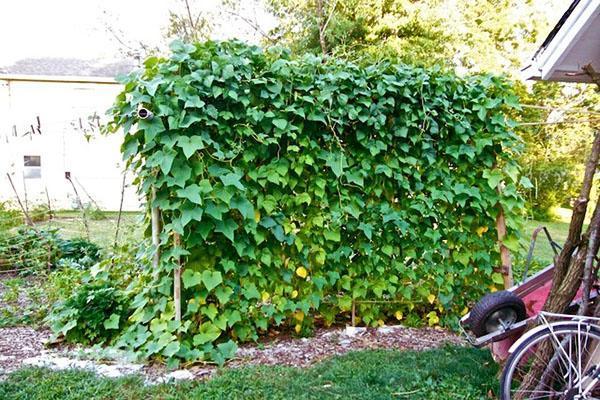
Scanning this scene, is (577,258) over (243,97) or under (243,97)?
under

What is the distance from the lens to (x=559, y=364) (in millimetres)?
2098

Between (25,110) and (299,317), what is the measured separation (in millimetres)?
11291

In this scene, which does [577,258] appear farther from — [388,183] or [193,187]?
[193,187]

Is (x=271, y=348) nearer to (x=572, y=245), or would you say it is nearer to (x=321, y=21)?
(x=572, y=245)

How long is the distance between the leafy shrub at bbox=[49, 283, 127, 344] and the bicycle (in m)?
2.48

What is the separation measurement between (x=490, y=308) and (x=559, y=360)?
370 millimetres

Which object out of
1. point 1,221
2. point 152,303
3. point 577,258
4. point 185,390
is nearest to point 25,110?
point 1,221

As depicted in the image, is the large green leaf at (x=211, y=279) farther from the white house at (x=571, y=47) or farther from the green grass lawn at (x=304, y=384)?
the white house at (x=571, y=47)

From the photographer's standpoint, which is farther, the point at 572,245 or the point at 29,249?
the point at 29,249

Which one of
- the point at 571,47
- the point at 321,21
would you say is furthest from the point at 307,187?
the point at 321,21

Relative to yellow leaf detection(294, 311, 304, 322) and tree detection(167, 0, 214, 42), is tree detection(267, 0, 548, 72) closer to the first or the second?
tree detection(167, 0, 214, 42)

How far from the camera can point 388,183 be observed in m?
3.31

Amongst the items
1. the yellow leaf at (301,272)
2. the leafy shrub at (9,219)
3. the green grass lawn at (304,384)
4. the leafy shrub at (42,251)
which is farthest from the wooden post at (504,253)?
the leafy shrub at (9,219)

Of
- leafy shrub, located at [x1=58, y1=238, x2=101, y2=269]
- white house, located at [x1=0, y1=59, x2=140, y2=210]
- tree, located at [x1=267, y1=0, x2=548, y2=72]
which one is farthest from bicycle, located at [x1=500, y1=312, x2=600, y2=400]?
white house, located at [x1=0, y1=59, x2=140, y2=210]
